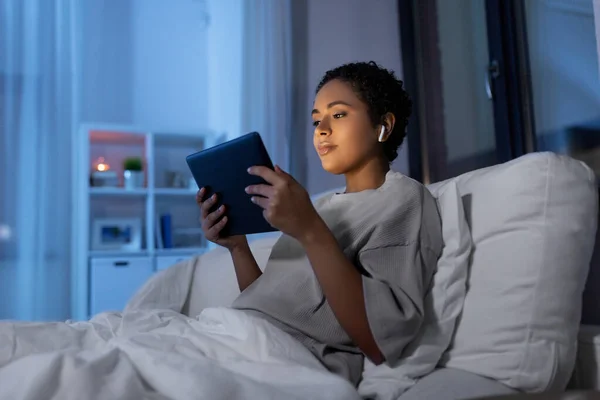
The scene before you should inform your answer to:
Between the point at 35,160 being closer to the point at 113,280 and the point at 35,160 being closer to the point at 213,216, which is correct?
the point at 113,280

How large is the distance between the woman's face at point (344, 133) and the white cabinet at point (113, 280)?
2.10 m

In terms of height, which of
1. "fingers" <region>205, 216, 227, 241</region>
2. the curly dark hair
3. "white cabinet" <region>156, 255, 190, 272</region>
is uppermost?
the curly dark hair

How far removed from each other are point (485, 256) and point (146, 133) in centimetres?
269

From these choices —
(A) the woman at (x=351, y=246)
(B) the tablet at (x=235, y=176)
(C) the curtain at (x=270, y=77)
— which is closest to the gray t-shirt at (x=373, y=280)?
(A) the woman at (x=351, y=246)

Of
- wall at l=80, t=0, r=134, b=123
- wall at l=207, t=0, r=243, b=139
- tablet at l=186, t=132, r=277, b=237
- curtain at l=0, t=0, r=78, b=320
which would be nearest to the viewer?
tablet at l=186, t=132, r=277, b=237

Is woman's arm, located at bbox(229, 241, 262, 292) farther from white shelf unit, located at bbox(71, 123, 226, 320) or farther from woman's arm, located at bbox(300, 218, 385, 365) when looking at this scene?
white shelf unit, located at bbox(71, 123, 226, 320)

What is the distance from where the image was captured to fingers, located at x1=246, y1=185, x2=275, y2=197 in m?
0.82

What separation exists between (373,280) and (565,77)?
3.43 ft

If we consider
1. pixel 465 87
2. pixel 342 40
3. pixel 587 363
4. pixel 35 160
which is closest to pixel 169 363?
pixel 587 363

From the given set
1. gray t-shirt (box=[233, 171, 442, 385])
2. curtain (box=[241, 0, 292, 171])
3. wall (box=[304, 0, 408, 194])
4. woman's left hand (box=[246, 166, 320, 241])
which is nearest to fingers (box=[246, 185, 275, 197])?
woman's left hand (box=[246, 166, 320, 241])

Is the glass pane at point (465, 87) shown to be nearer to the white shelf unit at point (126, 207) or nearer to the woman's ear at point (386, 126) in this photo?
the woman's ear at point (386, 126)

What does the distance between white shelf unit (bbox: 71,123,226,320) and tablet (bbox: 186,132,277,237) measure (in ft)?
6.50

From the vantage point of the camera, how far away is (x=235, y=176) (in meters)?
0.94

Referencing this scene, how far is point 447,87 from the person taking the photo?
2.18 meters
